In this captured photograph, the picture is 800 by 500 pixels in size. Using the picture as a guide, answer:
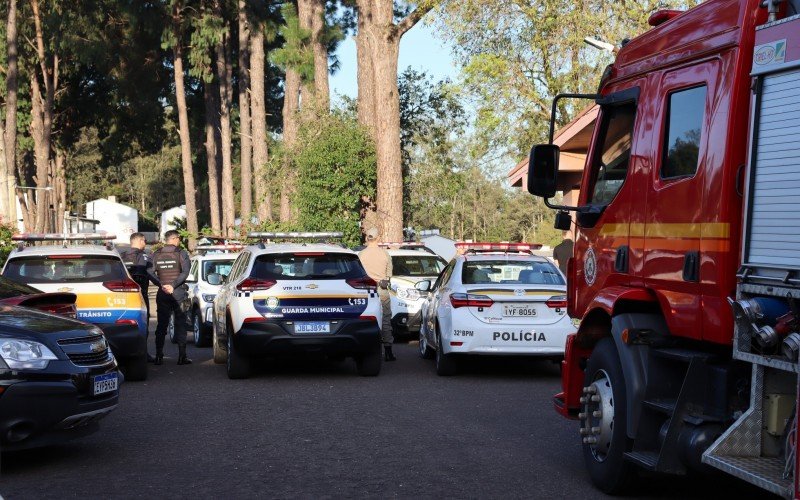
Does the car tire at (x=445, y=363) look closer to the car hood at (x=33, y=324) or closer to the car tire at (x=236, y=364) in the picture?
the car tire at (x=236, y=364)

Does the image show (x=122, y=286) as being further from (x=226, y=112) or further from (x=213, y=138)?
(x=213, y=138)

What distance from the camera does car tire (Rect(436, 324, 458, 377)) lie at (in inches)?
542

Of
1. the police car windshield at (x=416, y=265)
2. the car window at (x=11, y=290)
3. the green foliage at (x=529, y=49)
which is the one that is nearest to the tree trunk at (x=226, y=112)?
the green foliage at (x=529, y=49)

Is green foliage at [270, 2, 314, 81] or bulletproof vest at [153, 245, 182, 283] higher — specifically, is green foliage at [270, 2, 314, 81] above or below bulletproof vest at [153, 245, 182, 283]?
above

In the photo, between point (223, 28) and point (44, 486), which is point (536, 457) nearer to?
point (44, 486)

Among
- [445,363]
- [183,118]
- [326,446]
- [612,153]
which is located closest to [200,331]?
[445,363]

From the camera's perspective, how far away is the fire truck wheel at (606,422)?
6.94 metres

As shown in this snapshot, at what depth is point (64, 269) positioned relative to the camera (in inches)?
513

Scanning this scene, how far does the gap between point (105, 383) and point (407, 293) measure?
10.9 meters

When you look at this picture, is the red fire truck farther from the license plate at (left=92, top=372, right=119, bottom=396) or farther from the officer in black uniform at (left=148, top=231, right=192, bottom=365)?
the officer in black uniform at (left=148, top=231, right=192, bottom=365)

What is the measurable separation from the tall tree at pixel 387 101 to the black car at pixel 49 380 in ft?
57.8

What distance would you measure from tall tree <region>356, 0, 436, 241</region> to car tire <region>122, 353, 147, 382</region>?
12.8 m

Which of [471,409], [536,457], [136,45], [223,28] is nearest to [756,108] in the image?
[536,457]

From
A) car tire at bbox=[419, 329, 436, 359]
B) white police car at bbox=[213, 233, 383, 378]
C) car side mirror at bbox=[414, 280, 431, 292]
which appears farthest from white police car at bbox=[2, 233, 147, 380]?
car tire at bbox=[419, 329, 436, 359]
